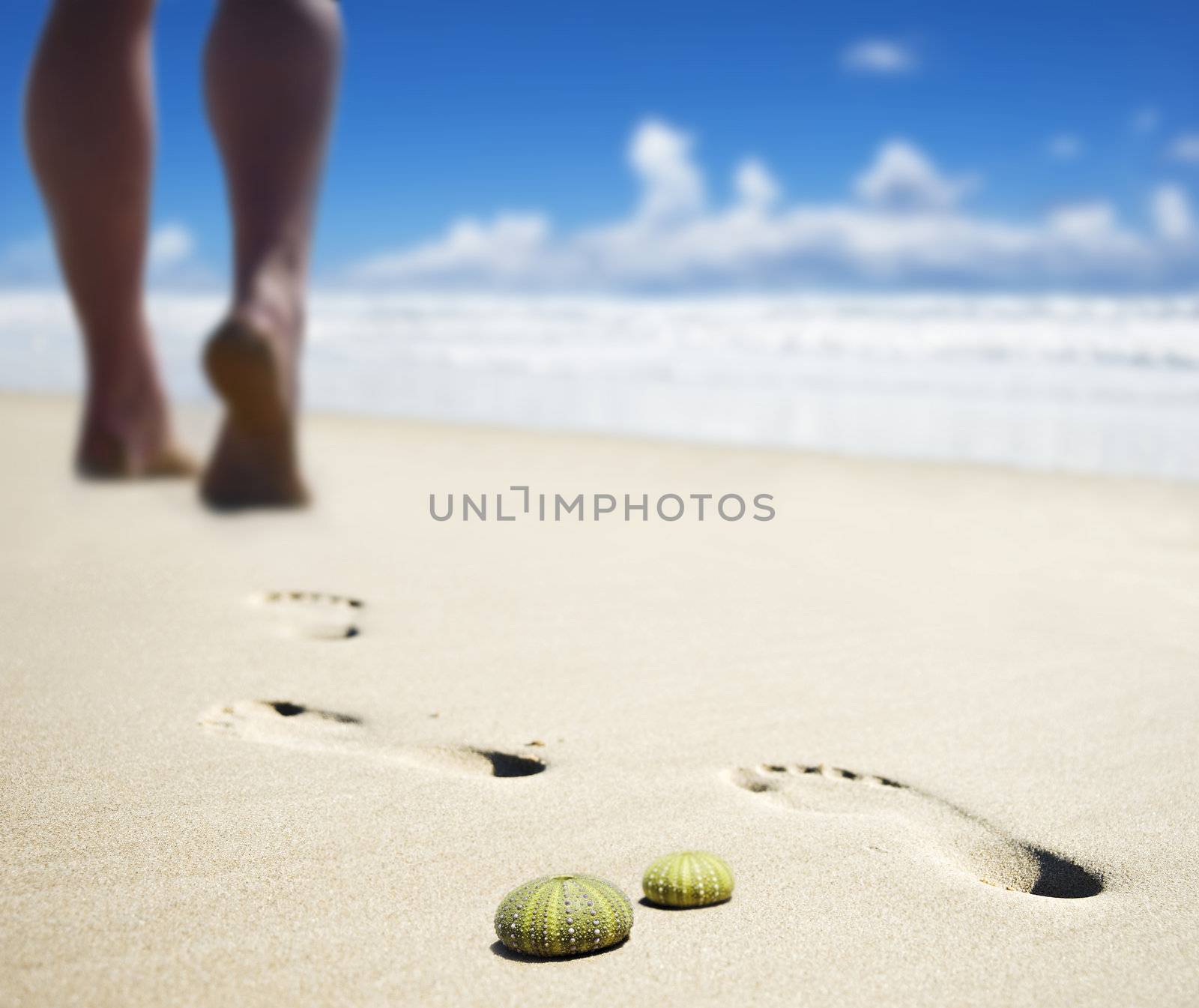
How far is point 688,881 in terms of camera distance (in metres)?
1.12

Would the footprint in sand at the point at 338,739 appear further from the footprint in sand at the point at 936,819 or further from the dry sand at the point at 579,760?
the footprint in sand at the point at 936,819

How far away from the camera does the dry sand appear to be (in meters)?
1.05

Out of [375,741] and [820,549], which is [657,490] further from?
[375,741]

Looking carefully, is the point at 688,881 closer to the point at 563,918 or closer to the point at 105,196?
the point at 563,918

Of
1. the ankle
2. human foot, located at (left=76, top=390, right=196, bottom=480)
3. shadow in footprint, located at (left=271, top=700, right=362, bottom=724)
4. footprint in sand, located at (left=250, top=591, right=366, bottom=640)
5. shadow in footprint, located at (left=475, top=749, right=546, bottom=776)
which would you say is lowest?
shadow in footprint, located at (left=475, top=749, right=546, bottom=776)

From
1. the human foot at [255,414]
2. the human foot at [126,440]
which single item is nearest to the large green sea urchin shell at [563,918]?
the human foot at [255,414]

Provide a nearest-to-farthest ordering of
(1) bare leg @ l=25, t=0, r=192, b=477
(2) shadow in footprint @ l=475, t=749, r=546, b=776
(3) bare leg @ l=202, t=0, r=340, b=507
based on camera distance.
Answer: (2) shadow in footprint @ l=475, t=749, r=546, b=776
(3) bare leg @ l=202, t=0, r=340, b=507
(1) bare leg @ l=25, t=0, r=192, b=477

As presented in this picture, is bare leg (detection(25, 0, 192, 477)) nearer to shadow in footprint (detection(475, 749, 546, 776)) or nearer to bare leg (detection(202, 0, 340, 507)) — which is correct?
bare leg (detection(202, 0, 340, 507))

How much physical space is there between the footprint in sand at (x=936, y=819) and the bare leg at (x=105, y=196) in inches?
84.4

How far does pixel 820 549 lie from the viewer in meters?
2.88

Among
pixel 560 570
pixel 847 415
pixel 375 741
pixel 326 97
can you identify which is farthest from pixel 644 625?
pixel 847 415

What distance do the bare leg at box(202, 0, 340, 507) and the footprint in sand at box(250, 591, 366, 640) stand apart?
55 centimetres

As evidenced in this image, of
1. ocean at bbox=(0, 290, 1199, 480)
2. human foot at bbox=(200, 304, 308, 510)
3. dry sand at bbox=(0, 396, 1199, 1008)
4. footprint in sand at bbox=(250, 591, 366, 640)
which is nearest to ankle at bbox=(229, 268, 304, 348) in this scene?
human foot at bbox=(200, 304, 308, 510)

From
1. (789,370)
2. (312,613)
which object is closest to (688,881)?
(312,613)
